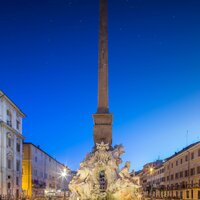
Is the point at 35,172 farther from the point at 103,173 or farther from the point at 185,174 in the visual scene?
the point at 103,173

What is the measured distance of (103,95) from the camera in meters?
28.2

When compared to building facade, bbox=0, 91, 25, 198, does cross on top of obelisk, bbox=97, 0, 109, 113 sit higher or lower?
higher

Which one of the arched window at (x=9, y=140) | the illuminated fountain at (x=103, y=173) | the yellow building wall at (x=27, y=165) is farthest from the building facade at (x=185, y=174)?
the arched window at (x=9, y=140)

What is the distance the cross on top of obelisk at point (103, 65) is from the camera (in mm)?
28031

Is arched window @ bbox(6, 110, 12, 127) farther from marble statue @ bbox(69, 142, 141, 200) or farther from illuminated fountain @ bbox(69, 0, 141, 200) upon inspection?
marble statue @ bbox(69, 142, 141, 200)

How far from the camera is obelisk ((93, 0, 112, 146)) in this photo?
27266 mm

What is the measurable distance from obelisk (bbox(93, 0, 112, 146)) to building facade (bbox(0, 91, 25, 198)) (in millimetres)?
23183

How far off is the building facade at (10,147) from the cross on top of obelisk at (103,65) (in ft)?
75.9

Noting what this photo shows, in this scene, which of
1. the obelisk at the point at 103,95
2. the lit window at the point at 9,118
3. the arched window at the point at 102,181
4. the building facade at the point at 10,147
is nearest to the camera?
the arched window at the point at 102,181

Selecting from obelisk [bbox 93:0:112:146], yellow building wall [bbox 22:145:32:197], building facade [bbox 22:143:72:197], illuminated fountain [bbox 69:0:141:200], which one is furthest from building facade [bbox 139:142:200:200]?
yellow building wall [bbox 22:145:32:197]

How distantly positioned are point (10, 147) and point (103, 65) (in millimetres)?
29367

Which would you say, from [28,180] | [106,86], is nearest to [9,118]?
[28,180]

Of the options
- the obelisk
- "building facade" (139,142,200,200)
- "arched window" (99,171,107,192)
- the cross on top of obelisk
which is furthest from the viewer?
"building facade" (139,142,200,200)

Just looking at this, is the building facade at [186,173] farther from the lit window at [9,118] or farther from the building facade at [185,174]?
the lit window at [9,118]
